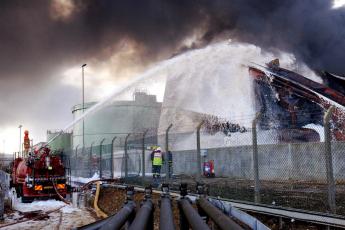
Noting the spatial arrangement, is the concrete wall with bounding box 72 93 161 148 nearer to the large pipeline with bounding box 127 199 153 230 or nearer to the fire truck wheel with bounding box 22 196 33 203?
the fire truck wheel with bounding box 22 196 33 203

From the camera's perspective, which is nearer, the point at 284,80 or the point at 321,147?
the point at 321,147

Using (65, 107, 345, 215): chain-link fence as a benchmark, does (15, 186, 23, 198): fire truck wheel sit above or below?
below

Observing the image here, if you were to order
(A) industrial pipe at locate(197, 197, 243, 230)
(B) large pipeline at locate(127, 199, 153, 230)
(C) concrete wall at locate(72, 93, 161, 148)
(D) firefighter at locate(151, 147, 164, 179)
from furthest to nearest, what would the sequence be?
(C) concrete wall at locate(72, 93, 161, 148) < (D) firefighter at locate(151, 147, 164, 179) < (B) large pipeline at locate(127, 199, 153, 230) < (A) industrial pipe at locate(197, 197, 243, 230)

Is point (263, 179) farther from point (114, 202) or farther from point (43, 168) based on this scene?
point (43, 168)

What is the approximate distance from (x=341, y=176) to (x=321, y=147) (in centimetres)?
113

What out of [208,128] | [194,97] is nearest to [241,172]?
[208,128]

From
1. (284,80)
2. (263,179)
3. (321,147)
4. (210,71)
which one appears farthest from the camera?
(210,71)

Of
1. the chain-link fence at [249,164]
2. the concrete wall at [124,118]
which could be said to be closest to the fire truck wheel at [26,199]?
the chain-link fence at [249,164]

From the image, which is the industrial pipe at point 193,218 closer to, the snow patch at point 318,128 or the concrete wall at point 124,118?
the snow patch at point 318,128

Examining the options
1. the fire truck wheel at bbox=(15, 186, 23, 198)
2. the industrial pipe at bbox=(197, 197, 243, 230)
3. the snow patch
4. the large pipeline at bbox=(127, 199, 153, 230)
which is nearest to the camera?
the industrial pipe at bbox=(197, 197, 243, 230)

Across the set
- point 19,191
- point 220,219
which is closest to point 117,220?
point 220,219

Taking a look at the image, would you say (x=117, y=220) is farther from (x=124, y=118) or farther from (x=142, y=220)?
(x=124, y=118)

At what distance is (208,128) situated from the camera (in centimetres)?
2284

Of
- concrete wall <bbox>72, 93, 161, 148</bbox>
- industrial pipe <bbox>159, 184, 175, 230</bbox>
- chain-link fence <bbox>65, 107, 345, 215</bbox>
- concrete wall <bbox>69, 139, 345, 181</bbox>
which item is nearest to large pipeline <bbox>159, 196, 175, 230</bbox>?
industrial pipe <bbox>159, 184, 175, 230</bbox>
